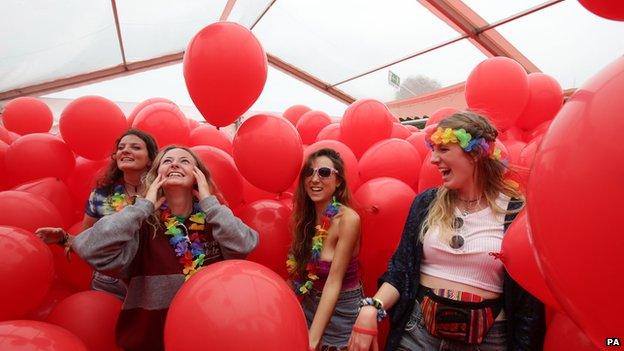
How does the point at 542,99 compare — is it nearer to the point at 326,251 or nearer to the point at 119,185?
the point at 326,251

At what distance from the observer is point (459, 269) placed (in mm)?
1285

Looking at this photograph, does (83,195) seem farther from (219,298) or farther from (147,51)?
(147,51)

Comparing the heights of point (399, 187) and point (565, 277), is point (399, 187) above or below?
below

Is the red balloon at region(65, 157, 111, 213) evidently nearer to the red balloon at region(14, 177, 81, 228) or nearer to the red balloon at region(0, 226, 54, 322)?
the red balloon at region(14, 177, 81, 228)

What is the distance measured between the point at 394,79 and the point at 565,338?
7.12 m

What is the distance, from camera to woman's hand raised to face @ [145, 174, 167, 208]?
139 cm

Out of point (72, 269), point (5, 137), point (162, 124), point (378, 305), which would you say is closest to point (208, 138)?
point (162, 124)

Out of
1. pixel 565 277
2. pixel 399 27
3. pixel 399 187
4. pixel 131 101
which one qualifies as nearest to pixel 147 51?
pixel 131 101

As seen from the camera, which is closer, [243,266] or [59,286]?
[243,266]

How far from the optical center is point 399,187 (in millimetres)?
1956

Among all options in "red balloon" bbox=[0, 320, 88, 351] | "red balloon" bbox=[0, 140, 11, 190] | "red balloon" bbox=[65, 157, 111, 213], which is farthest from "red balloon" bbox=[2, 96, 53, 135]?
"red balloon" bbox=[0, 320, 88, 351]

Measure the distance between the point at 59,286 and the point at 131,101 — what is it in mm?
7310

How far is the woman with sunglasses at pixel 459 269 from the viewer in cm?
125

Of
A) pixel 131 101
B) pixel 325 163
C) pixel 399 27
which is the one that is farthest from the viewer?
pixel 131 101
